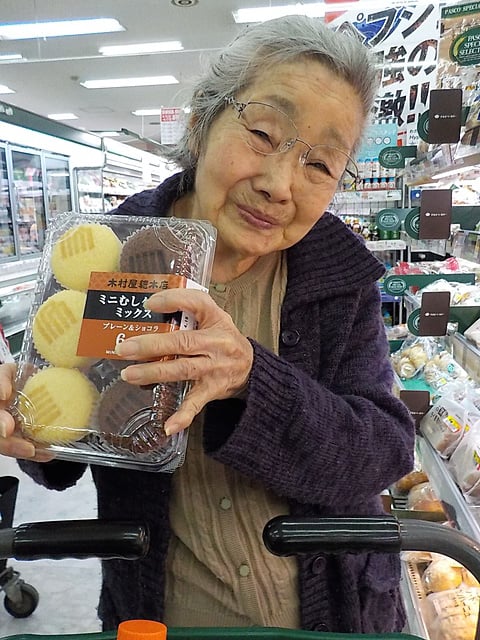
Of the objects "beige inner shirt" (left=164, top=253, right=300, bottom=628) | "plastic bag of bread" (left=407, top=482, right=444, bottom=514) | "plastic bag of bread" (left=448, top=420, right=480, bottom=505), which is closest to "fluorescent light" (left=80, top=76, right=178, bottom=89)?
"plastic bag of bread" (left=407, top=482, right=444, bottom=514)

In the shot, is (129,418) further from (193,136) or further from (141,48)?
(141,48)

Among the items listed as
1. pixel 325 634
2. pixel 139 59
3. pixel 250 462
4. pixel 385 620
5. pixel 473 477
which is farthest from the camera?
pixel 139 59

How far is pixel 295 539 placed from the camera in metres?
0.70

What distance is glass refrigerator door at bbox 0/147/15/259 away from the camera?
5.96 m

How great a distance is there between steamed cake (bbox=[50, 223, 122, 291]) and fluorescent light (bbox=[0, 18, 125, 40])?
21.1 feet

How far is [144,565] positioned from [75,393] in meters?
0.41

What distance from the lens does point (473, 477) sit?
1.44 m

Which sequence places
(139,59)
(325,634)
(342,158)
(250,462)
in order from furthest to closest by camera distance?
(139,59)
(342,158)
(250,462)
(325,634)

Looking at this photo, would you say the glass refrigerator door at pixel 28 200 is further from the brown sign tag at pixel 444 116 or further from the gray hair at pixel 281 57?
the gray hair at pixel 281 57

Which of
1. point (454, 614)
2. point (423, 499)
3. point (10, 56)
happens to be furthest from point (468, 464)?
point (10, 56)

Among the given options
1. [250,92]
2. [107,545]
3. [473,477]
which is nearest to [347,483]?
[107,545]

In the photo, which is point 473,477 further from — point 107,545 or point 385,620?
point 107,545

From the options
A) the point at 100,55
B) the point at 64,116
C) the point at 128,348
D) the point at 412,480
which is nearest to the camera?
the point at 128,348

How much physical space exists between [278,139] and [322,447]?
454mm
